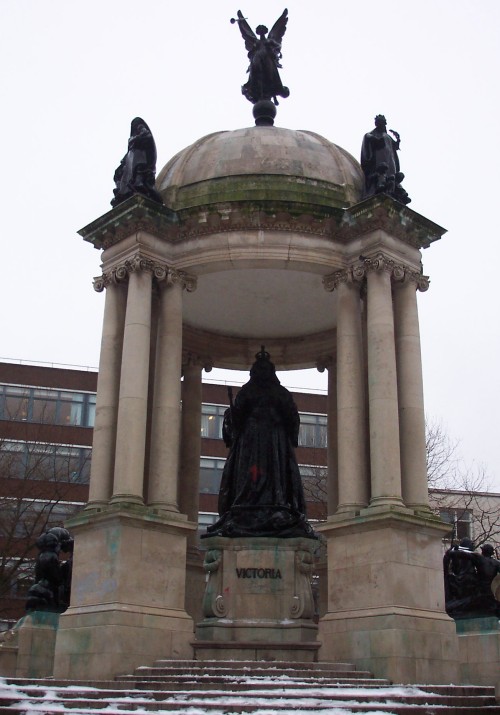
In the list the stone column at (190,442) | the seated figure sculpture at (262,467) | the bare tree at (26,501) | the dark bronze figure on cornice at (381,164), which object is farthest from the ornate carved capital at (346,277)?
the bare tree at (26,501)

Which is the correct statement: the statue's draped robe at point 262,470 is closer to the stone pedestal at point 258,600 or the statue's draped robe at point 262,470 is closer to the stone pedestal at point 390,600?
the stone pedestal at point 258,600

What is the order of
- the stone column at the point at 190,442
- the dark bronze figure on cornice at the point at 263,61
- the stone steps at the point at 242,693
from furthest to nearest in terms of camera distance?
the dark bronze figure on cornice at the point at 263,61 < the stone column at the point at 190,442 < the stone steps at the point at 242,693

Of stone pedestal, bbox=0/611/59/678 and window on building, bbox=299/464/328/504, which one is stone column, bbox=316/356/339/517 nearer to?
stone pedestal, bbox=0/611/59/678

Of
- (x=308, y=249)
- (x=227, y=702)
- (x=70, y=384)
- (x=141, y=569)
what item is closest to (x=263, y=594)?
(x=141, y=569)

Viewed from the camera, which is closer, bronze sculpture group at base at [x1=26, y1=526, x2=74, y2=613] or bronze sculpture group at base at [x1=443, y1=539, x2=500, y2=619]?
bronze sculpture group at base at [x1=443, y1=539, x2=500, y2=619]

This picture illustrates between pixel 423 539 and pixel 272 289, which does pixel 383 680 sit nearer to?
pixel 423 539

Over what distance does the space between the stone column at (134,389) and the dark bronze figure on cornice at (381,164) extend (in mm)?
5219

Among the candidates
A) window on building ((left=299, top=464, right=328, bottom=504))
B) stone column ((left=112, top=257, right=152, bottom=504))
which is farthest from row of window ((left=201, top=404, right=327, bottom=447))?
stone column ((left=112, top=257, right=152, bottom=504))

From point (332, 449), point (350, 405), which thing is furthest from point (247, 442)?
point (332, 449)

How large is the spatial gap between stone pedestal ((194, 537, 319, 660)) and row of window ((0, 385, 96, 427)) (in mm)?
35050

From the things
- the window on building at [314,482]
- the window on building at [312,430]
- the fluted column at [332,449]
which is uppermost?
the window on building at [312,430]

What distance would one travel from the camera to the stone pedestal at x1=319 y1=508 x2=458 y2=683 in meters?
15.5

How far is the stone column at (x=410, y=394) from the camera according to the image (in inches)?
692

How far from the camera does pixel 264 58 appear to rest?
74.8 ft
